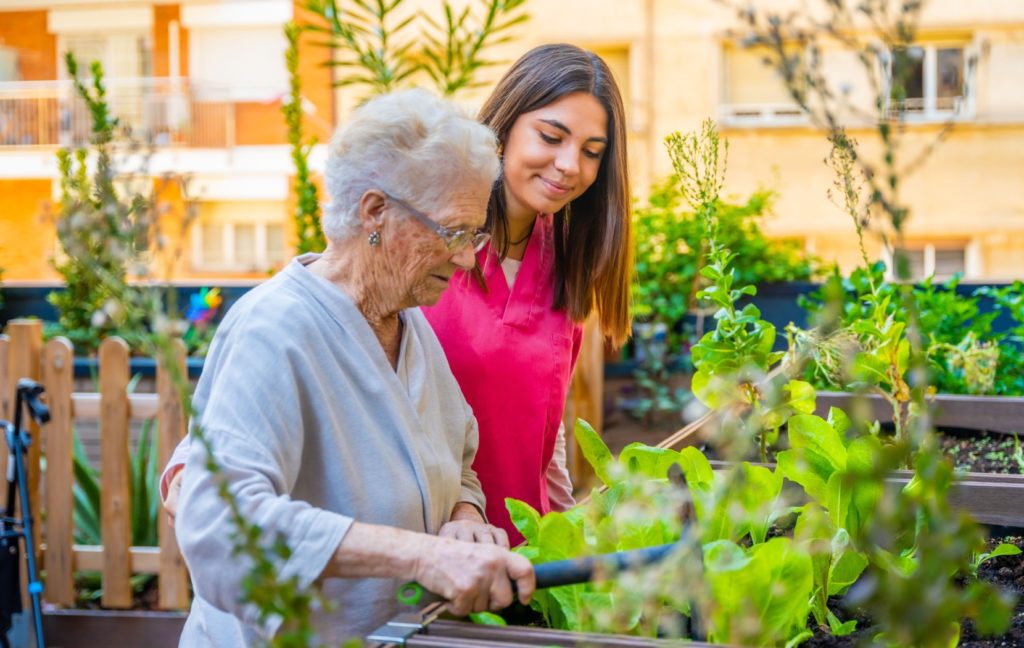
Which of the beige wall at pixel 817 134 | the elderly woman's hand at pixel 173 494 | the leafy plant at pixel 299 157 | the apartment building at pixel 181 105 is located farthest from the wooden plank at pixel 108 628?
the apartment building at pixel 181 105

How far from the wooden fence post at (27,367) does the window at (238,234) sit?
31.5 feet

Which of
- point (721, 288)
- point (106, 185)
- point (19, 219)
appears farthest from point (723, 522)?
point (19, 219)

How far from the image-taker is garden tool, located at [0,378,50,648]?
10.1ft

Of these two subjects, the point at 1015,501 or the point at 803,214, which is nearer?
the point at 1015,501

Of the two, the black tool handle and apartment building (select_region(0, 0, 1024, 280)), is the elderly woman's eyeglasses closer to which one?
the black tool handle

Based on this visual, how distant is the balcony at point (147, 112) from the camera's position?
43.4ft

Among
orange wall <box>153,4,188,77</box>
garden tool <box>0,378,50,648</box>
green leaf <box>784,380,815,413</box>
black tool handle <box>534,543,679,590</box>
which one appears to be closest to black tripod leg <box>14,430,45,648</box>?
garden tool <box>0,378,50,648</box>

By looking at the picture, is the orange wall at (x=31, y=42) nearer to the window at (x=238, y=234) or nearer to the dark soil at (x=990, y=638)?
the window at (x=238, y=234)

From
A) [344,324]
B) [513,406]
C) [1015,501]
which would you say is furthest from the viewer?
[513,406]

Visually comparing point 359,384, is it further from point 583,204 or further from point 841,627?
point 583,204

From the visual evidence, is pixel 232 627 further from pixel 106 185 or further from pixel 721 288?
pixel 721 288

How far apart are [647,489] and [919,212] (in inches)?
436

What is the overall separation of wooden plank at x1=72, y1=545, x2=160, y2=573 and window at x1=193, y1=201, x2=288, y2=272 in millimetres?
9675

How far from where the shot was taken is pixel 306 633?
0.70 metres
